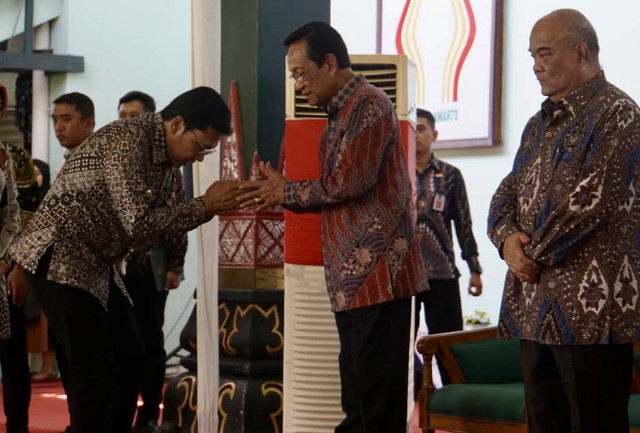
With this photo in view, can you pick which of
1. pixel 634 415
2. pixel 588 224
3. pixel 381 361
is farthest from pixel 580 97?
pixel 634 415

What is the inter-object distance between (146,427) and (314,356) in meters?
1.09

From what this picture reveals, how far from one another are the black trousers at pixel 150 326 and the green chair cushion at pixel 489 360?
4.08 ft

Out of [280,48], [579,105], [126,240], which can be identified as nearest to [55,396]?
[280,48]

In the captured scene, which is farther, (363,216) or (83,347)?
(83,347)

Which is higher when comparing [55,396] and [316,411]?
[316,411]

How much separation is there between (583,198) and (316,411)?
1.57 meters

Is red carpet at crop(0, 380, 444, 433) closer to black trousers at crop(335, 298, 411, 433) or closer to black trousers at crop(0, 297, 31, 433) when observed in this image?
black trousers at crop(0, 297, 31, 433)

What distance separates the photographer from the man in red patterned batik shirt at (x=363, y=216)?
285 centimetres

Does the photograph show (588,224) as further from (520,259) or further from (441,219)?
(441,219)

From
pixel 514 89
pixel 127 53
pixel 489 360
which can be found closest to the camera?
pixel 489 360

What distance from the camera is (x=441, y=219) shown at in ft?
16.1

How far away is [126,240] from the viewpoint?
3133 millimetres

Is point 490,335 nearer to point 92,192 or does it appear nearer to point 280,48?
point 280,48

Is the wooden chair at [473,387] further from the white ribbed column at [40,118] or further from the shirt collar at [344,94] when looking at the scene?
the white ribbed column at [40,118]
